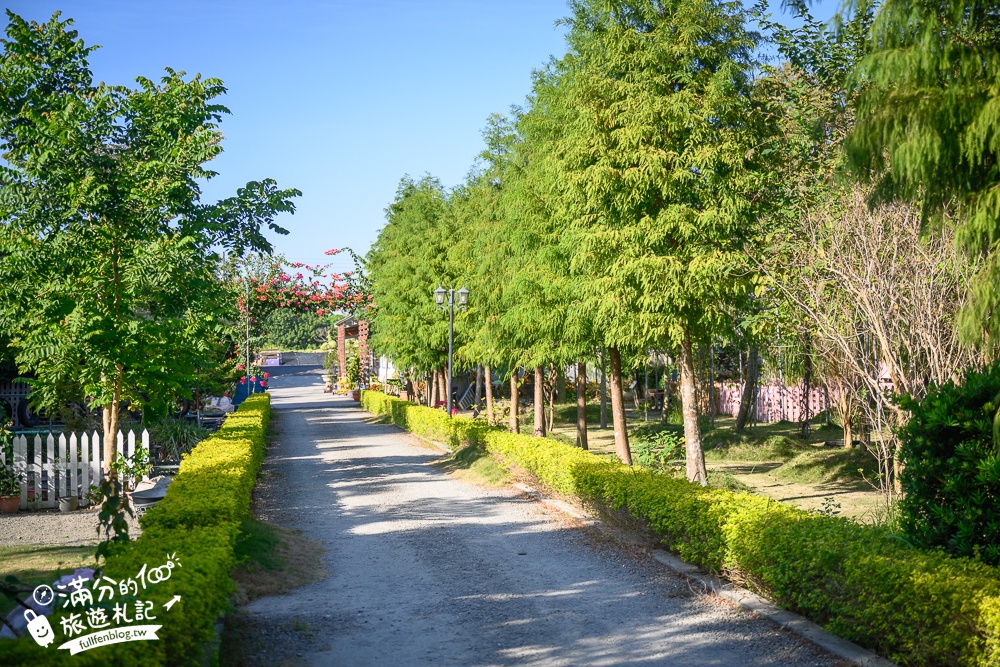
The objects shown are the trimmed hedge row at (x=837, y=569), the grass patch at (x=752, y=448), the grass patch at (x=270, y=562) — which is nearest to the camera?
the trimmed hedge row at (x=837, y=569)

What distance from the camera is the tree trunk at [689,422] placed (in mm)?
13242

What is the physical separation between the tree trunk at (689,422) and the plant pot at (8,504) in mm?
10060

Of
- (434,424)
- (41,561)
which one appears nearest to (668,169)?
(41,561)

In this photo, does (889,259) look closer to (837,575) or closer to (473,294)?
(837,575)

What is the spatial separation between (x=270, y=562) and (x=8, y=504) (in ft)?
19.6

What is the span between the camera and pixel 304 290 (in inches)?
1449

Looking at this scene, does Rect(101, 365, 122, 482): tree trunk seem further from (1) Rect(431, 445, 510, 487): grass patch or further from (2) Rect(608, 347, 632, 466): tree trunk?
(2) Rect(608, 347, 632, 466): tree trunk

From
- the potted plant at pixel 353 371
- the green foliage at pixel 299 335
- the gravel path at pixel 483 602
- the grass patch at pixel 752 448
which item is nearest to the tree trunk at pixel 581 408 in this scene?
the grass patch at pixel 752 448

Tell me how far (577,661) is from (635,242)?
759 cm

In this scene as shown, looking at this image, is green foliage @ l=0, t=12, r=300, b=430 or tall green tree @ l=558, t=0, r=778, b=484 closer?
green foliage @ l=0, t=12, r=300, b=430

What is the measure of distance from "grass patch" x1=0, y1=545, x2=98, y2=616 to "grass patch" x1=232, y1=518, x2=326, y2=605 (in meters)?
1.45

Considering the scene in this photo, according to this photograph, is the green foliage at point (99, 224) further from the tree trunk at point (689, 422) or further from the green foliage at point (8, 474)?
the tree trunk at point (689, 422)

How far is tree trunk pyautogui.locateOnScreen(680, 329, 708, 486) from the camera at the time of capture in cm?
1324

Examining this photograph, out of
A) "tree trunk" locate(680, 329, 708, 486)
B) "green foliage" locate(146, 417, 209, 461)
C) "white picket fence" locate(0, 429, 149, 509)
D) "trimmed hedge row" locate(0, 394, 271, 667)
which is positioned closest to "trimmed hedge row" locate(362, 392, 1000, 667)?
"tree trunk" locate(680, 329, 708, 486)
